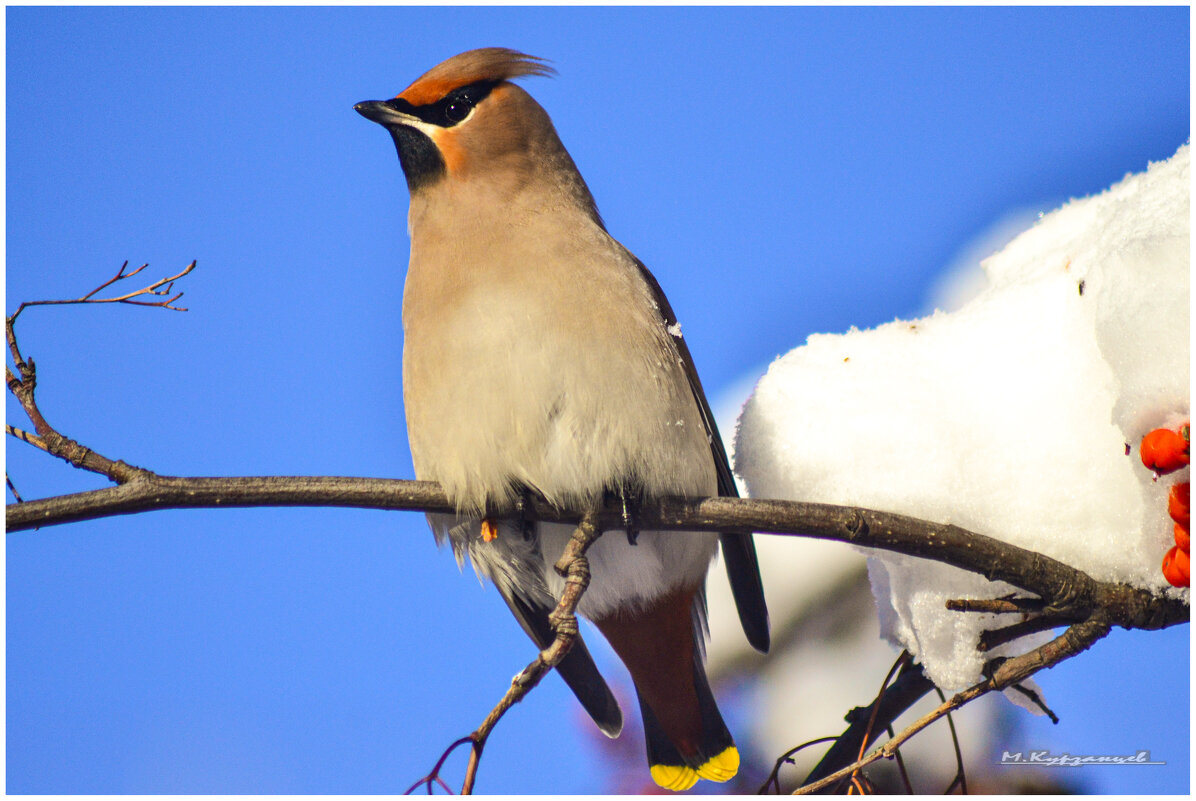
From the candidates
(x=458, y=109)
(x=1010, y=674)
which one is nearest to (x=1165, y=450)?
(x=1010, y=674)

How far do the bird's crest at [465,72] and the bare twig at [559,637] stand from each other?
46.1 inches

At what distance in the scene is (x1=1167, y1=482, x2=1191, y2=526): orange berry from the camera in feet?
5.53

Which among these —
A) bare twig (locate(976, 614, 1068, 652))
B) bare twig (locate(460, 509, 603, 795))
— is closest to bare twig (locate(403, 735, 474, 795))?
bare twig (locate(460, 509, 603, 795))

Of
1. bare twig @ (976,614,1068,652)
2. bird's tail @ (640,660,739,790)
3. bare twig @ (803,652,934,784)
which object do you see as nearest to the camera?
bare twig @ (976,614,1068,652)

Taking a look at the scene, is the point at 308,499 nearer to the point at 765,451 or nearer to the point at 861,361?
the point at 765,451

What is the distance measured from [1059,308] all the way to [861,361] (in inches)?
14.9

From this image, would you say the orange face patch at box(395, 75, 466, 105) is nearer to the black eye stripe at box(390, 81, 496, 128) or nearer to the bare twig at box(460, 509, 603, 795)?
the black eye stripe at box(390, 81, 496, 128)

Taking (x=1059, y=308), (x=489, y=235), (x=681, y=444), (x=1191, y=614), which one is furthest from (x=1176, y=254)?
(x=489, y=235)

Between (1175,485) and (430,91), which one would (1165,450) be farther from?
(430,91)

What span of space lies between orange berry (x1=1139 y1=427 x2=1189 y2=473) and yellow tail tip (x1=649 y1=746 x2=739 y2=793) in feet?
4.81

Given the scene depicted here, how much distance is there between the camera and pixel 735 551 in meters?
2.67

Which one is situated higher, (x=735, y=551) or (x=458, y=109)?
(x=458, y=109)

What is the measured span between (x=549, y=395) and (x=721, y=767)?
1188 mm

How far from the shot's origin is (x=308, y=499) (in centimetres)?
184
